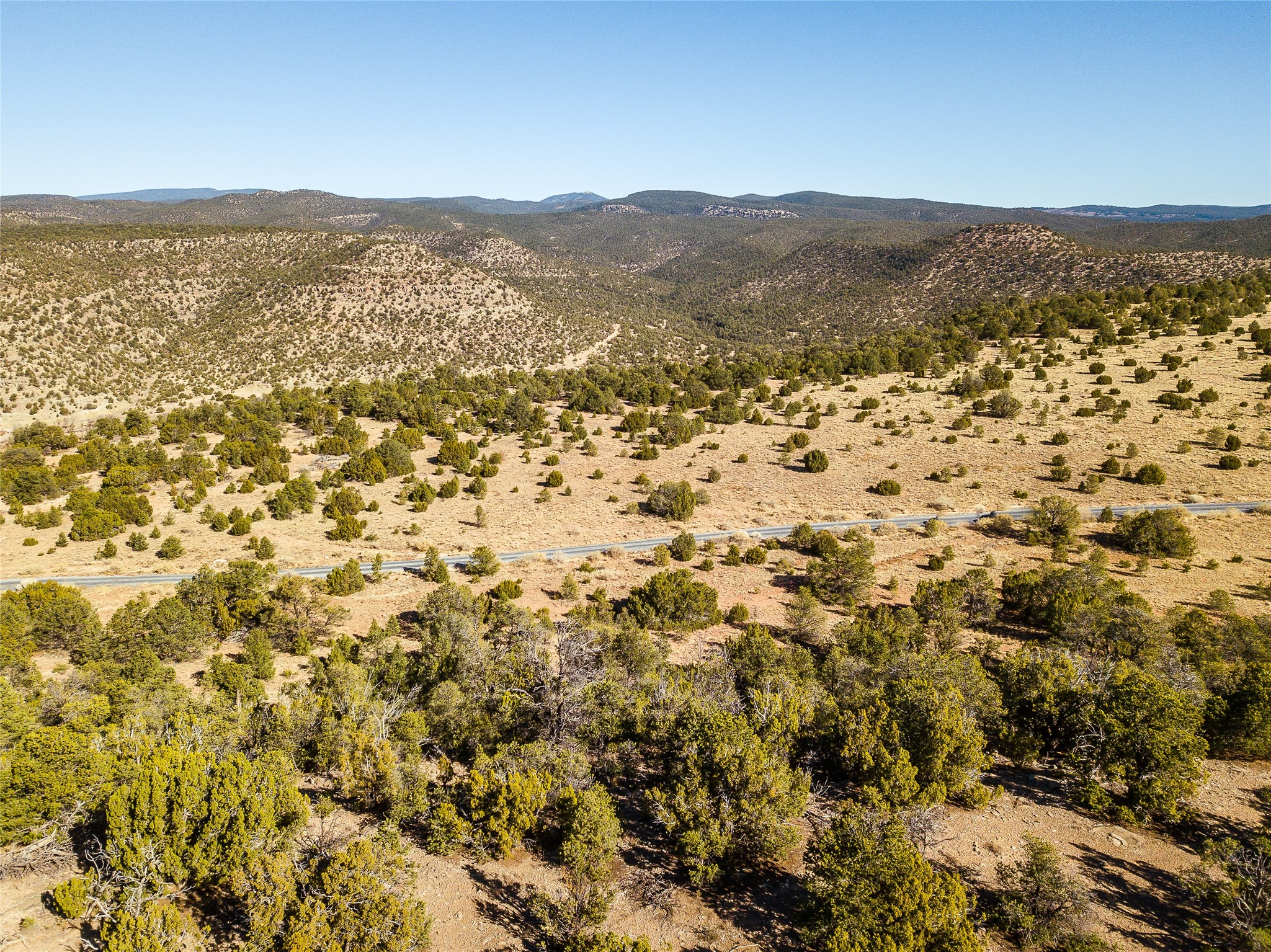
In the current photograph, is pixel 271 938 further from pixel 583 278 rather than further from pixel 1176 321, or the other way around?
pixel 583 278

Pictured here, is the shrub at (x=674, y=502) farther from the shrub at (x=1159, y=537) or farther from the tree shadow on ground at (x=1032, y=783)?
the shrub at (x=1159, y=537)

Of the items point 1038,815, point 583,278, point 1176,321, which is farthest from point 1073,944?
point 583,278

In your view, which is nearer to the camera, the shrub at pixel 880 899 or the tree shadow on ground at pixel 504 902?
the shrub at pixel 880 899

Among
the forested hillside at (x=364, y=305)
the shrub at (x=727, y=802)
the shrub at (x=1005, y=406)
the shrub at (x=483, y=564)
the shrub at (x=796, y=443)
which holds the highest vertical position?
the forested hillside at (x=364, y=305)

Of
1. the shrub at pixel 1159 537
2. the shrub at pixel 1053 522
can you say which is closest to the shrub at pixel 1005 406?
the shrub at pixel 1053 522

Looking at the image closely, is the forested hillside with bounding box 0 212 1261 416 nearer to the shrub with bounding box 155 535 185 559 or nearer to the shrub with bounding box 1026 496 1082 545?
the shrub with bounding box 155 535 185 559

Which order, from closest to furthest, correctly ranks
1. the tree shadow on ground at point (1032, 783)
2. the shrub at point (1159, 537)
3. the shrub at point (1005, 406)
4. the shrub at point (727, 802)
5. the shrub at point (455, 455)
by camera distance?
the shrub at point (727, 802) → the tree shadow on ground at point (1032, 783) → the shrub at point (1159, 537) → the shrub at point (455, 455) → the shrub at point (1005, 406)
